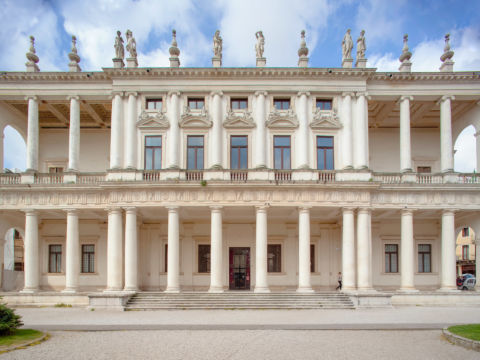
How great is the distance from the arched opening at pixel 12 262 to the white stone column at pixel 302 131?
2344 cm

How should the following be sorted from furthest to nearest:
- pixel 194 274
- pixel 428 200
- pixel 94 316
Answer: pixel 194 274
pixel 428 200
pixel 94 316

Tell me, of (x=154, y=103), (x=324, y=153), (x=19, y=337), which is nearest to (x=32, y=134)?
(x=154, y=103)

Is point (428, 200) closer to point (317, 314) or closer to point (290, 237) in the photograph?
point (290, 237)

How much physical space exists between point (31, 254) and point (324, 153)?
21.5 m

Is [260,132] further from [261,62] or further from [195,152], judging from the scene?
[261,62]

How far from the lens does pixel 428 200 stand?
1141 inches

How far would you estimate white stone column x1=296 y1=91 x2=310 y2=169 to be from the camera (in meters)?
28.8

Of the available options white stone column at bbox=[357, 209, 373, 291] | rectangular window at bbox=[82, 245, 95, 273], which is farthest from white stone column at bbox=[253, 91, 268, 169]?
rectangular window at bbox=[82, 245, 95, 273]

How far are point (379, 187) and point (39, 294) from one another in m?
23.5

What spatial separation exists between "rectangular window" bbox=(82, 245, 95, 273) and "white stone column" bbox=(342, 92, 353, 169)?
20893 mm

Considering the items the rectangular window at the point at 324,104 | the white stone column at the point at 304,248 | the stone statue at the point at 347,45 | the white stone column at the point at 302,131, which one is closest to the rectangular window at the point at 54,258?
the white stone column at the point at 304,248

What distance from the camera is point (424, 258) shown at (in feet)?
111

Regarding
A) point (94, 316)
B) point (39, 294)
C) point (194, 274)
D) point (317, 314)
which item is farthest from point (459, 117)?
point (39, 294)

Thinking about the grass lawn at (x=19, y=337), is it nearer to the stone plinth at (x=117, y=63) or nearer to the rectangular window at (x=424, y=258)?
the stone plinth at (x=117, y=63)
